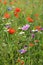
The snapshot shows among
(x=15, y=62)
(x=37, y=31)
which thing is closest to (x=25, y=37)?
(x=37, y=31)

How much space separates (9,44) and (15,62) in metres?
0.15

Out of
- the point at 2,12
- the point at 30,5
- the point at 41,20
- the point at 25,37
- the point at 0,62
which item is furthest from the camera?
the point at 30,5

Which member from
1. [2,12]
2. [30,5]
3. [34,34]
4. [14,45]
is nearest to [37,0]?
[30,5]

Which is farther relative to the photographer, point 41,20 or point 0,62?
point 41,20

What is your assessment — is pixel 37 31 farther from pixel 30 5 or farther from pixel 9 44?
pixel 30 5

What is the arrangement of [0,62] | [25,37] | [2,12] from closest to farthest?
[0,62] < [25,37] < [2,12]

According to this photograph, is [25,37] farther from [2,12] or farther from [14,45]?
[2,12]

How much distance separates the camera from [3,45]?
1958 millimetres

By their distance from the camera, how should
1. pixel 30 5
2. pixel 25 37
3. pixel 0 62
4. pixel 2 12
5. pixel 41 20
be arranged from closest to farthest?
pixel 0 62 < pixel 25 37 < pixel 41 20 < pixel 2 12 < pixel 30 5

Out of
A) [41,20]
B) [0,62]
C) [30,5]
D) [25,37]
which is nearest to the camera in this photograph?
[0,62]

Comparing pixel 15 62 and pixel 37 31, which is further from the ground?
pixel 37 31

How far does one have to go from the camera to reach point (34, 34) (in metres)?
2.17

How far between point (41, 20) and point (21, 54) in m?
0.72

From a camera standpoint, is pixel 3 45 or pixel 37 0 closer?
pixel 3 45
